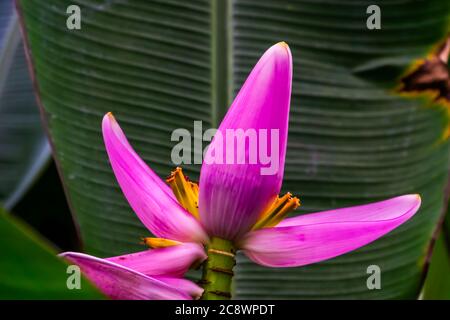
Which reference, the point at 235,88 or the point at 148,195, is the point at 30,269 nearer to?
the point at 148,195

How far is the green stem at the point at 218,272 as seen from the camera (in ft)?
0.87

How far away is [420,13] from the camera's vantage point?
0.48 m

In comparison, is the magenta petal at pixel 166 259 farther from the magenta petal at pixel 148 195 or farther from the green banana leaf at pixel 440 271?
the green banana leaf at pixel 440 271

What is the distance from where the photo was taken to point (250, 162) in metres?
0.27

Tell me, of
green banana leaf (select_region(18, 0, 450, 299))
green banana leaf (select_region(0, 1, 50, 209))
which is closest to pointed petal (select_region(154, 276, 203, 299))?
green banana leaf (select_region(18, 0, 450, 299))

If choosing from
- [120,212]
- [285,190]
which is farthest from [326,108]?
[120,212]

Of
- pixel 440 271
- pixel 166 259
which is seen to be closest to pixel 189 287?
pixel 166 259

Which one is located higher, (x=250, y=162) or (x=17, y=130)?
(x=17, y=130)

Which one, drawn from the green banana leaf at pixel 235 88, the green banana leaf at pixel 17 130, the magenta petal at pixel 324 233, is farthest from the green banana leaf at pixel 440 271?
the green banana leaf at pixel 17 130

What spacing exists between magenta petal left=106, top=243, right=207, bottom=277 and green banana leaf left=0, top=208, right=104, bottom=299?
0.07 ft

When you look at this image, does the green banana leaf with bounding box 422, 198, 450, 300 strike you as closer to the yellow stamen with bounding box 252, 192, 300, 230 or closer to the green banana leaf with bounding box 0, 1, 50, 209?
the yellow stamen with bounding box 252, 192, 300, 230

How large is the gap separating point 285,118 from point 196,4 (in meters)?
0.24

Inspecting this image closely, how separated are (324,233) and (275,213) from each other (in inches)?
1.1

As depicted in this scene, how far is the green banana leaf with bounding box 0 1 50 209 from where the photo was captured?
823 mm
